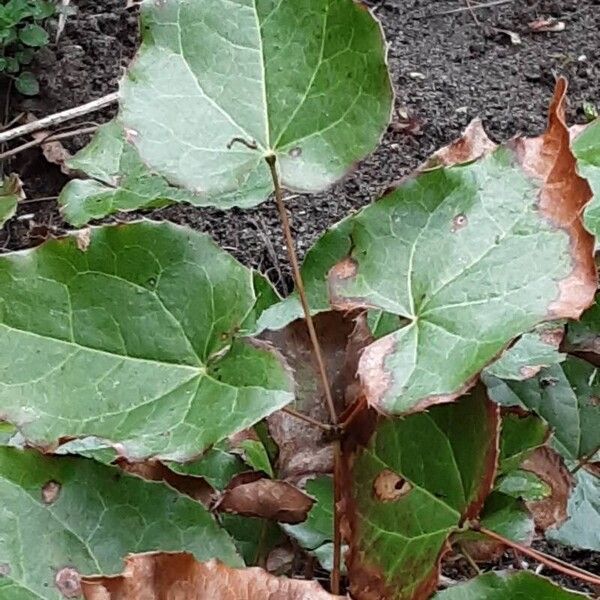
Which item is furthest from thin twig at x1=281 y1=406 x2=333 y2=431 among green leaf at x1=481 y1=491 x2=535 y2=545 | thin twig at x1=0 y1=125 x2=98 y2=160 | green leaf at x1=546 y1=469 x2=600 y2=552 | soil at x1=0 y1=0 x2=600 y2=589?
thin twig at x1=0 y1=125 x2=98 y2=160

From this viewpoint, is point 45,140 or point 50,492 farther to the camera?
point 45,140

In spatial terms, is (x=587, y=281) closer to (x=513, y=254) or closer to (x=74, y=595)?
(x=513, y=254)

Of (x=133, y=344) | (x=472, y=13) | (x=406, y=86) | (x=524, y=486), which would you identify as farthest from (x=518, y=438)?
(x=472, y=13)

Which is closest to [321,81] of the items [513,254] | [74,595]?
[513,254]

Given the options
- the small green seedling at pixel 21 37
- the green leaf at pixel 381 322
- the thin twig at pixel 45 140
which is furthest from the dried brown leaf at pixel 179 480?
the small green seedling at pixel 21 37

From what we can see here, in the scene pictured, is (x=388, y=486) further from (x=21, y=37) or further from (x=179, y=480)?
(x=21, y=37)

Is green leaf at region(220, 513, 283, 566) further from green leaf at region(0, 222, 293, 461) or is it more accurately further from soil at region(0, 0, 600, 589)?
soil at region(0, 0, 600, 589)
